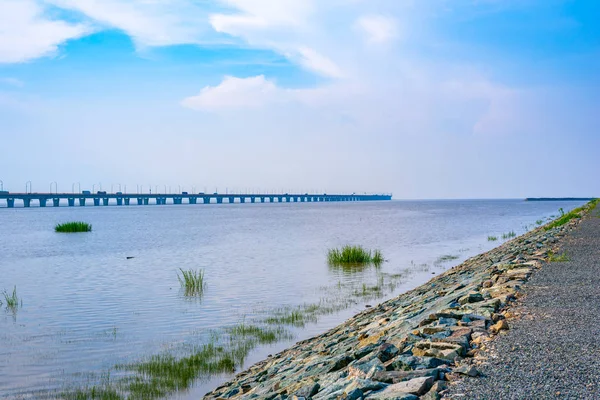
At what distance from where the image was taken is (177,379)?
464 inches

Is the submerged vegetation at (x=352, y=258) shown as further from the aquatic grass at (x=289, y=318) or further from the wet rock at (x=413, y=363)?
the wet rock at (x=413, y=363)

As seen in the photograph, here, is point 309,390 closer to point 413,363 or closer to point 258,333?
point 413,363

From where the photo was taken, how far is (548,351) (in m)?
6.80

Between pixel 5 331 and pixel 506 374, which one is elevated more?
pixel 506 374

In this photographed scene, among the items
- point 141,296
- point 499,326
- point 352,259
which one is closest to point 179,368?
point 499,326

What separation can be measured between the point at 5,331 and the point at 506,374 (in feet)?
51.2

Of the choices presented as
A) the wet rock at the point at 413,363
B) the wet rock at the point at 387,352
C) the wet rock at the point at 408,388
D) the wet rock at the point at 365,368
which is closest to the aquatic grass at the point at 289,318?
the wet rock at the point at 387,352

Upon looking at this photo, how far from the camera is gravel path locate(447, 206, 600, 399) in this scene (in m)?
5.51

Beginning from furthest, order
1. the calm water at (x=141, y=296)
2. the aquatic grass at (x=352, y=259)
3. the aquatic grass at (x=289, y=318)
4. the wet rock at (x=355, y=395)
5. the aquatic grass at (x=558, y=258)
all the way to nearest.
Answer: the aquatic grass at (x=352, y=259)
the aquatic grass at (x=289, y=318)
the aquatic grass at (x=558, y=258)
the calm water at (x=141, y=296)
the wet rock at (x=355, y=395)

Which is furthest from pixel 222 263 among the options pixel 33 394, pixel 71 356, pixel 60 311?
pixel 33 394

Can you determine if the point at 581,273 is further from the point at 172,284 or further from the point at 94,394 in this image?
the point at 172,284

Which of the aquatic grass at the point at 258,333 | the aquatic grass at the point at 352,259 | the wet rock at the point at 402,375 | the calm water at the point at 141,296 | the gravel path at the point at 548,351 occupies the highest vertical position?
the gravel path at the point at 548,351

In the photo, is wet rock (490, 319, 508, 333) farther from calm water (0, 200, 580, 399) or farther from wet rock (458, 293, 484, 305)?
calm water (0, 200, 580, 399)

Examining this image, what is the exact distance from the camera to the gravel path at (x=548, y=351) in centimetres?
551
